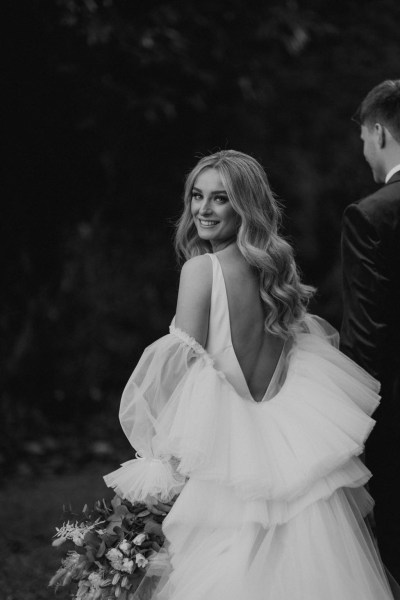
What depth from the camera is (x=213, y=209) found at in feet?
11.7

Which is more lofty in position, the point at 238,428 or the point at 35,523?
the point at 238,428

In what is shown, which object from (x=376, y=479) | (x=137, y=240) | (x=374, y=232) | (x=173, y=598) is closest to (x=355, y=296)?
(x=374, y=232)

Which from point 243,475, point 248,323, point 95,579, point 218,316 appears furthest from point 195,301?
point 95,579

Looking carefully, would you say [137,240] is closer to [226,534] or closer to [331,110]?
[331,110]

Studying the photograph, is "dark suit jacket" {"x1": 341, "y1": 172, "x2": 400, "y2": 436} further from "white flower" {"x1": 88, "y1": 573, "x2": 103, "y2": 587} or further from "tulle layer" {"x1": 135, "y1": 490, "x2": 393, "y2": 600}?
"white flower" {"x1": 88, "y1": 573, "x2": 103, "y2": 587}

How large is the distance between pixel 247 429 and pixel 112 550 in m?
0.69

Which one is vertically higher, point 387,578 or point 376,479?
point 376,479

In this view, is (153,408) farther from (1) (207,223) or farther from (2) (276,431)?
(1) (207,223)

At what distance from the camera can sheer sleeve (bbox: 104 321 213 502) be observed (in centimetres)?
331

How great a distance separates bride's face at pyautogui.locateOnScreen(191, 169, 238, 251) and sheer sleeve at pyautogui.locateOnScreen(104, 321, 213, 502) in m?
0.46

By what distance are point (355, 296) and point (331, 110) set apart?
625cm

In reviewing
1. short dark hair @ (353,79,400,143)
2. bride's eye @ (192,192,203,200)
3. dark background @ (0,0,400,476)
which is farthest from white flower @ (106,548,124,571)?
dark background @ (0,0,400,476)

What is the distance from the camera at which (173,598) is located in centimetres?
317

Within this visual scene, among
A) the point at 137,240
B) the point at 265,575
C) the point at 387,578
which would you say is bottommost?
the point at 387,578
